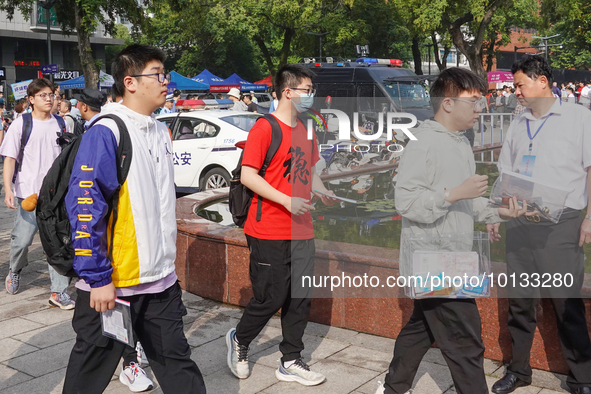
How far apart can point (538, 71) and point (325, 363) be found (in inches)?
84.8

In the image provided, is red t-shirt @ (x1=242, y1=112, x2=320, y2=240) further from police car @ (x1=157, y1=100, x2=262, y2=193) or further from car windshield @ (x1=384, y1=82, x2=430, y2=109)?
car windshield @ (x1=384, y1=82, x2=430, y2=109)

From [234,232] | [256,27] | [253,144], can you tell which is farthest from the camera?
[256,27]

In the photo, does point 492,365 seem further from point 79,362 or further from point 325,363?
point 79,362

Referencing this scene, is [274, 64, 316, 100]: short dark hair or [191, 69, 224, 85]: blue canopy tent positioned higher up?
[191, 69, 224, 85]: blue canopy tent

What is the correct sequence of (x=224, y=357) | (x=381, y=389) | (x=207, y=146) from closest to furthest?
(x=381, y=389), (x=224, y=357), (x=207, y=146)

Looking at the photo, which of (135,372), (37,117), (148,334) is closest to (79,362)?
(148,334)

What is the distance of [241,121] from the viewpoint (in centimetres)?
1061

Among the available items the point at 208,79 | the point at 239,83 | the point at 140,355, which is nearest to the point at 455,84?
the point at 140,355

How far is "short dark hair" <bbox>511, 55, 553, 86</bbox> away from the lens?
3496 mm

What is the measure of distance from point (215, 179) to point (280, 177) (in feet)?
22.3

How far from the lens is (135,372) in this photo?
152 inches

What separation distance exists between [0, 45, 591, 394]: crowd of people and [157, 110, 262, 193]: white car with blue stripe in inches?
253

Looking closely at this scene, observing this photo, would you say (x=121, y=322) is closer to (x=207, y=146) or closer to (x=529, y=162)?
(x=529, y=162)

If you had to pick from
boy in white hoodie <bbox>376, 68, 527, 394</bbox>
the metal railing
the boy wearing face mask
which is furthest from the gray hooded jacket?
the metal railing
